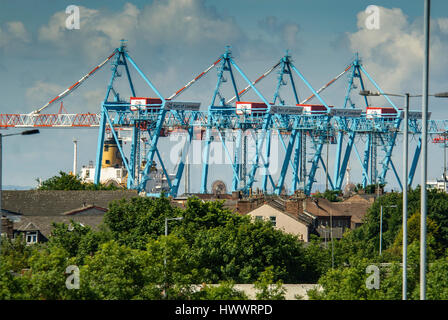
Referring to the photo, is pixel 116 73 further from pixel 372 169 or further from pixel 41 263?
pixel 41 263

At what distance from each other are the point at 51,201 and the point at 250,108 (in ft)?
219

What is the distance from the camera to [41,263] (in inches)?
1470

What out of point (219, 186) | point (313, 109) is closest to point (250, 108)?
point (313, 109)

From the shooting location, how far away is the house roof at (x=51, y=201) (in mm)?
89000

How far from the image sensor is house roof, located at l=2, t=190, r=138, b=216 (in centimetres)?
8900

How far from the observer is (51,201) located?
9294 centimetres

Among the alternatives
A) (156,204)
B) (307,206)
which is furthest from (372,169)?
(156,204)

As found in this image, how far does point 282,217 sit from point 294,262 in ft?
73.7

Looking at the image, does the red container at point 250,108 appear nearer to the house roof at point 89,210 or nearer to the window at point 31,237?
the house roof at point 89,210

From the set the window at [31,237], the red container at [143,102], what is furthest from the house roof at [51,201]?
the red container at [143,102]

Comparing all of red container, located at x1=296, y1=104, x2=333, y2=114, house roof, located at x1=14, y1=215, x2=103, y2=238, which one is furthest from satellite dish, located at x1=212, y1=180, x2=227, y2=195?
house roof, located at x1=14, y1=215, x2=103, y2=238

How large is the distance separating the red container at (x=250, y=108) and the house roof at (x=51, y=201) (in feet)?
192

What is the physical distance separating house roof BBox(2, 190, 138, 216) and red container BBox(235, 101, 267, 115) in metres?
58.5
